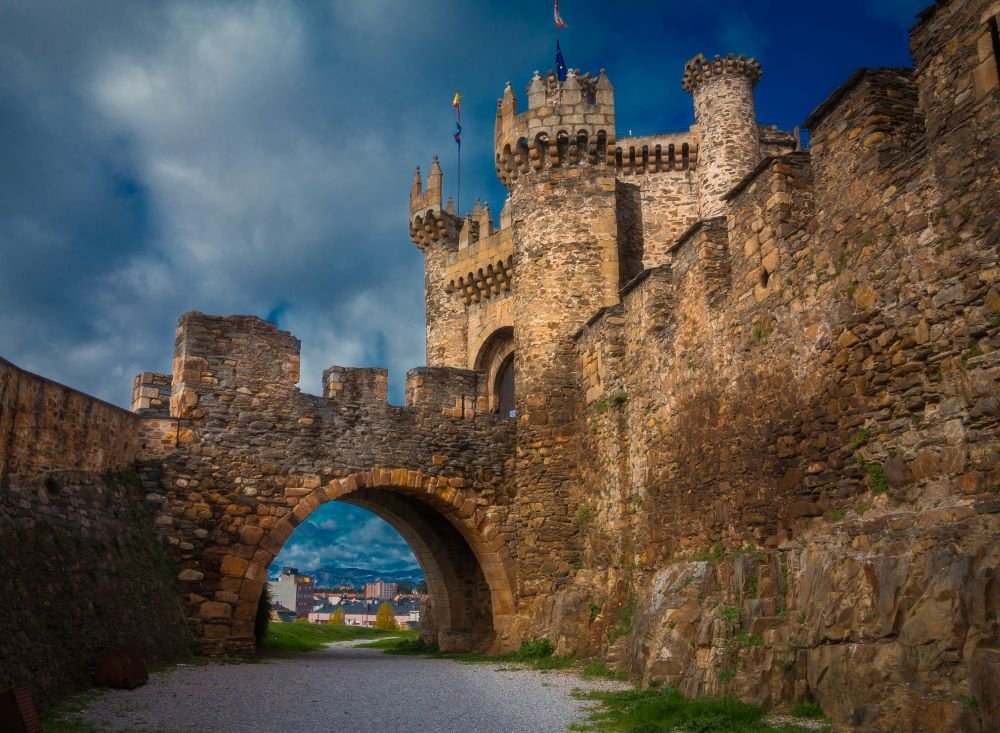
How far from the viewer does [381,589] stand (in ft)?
405

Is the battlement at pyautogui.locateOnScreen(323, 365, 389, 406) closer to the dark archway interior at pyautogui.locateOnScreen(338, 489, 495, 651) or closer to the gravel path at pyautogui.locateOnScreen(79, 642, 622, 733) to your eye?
the dark archway interior at pyautogui.locateOnScreen(338, 489, 495, 651)

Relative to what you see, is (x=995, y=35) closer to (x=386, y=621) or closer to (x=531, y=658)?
(x=531, y=658)

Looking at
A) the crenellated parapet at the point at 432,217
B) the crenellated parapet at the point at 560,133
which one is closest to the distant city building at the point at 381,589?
the crenellated parapet at the point at 432,217

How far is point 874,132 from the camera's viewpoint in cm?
833

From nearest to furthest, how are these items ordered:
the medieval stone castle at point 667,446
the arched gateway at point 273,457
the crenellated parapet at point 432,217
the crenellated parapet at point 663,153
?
the medieval stone castle at point 667,446, the arched gateway at point 273,457, the crenellated parapet at point 663,153, the crenellated parapet at point 432,217

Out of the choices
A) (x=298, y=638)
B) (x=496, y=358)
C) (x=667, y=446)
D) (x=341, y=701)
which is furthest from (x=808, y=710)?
(x=298, y=638)

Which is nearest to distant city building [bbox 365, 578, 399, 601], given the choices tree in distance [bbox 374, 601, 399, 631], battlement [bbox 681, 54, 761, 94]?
tree in distance [bbox 374, 601, 399, 631]

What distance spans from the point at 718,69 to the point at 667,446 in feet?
47.6

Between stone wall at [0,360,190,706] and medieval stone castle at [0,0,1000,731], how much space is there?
5 centimetres

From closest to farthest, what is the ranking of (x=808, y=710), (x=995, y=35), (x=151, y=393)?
(x=995, y=35) < (x=808, y=710) < (x=151, y=393)

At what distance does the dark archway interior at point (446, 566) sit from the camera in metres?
18.6

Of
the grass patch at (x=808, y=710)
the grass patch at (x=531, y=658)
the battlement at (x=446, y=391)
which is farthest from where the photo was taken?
the battlement at (x=446, y=391)

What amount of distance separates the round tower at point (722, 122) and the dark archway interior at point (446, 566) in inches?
364

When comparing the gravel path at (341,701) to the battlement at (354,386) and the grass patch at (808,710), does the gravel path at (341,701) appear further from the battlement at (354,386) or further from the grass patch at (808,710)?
the battlement at (354,386)
